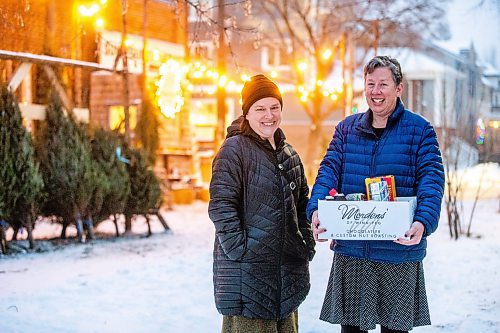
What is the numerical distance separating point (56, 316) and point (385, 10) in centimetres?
2255

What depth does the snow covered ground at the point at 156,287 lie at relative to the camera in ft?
22.2

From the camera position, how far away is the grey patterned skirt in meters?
4.16

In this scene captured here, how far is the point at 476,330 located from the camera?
6.47 metres

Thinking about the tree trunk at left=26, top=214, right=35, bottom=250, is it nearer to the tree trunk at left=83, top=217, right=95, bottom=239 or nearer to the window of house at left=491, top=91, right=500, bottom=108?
the tree trunk at left=83, top=217, right=95, bottom=239

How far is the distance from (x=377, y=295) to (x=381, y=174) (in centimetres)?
69

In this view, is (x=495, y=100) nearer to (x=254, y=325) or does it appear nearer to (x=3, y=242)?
(x=3, y=242)

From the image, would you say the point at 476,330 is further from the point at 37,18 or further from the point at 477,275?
the point at 37,18

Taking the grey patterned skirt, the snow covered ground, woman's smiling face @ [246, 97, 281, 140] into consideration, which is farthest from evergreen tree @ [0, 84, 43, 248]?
the grey patterned skirt

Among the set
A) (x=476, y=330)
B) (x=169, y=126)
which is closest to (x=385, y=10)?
(x=169, y=126)

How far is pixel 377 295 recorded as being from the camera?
420 cm

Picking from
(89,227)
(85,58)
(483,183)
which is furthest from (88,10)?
(483,183)

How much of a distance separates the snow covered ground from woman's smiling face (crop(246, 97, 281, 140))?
2805mm

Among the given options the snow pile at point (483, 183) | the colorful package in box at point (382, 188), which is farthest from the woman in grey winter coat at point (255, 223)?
the snow pile at point (483, 183)

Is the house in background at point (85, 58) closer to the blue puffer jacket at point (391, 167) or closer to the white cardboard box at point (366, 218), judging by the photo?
the blue puffer jacket at point (391, 167)
